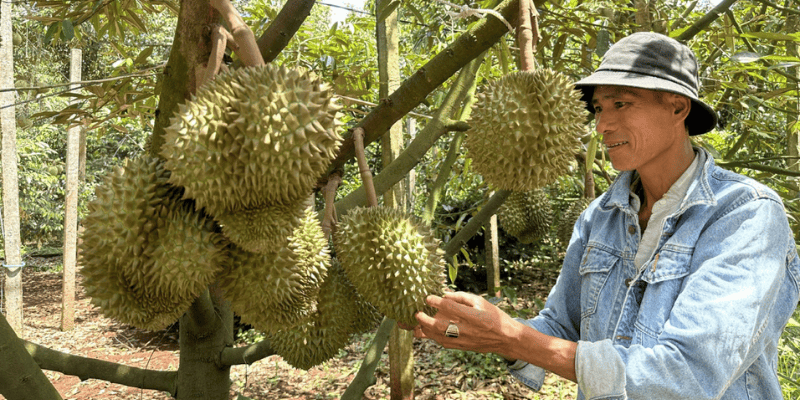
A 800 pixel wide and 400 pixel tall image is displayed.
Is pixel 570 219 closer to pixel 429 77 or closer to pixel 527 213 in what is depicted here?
pixel 527 213

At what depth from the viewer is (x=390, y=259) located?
128cm

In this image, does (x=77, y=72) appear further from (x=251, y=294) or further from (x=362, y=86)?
(x=251, y=294)

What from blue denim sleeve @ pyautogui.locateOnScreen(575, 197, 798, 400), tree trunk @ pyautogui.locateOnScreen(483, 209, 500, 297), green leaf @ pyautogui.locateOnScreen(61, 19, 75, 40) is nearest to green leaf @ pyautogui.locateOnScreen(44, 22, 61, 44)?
green leaf @ pyautogui.locateOnScreen(61, 19, 75, 40)

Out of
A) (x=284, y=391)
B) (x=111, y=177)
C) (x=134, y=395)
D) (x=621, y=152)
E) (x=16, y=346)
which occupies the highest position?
(x=621, y=152)

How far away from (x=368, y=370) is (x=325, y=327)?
28.1 inches

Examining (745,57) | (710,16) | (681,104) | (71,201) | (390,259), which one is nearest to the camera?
(390,259)

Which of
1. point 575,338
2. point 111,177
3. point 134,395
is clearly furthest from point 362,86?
point 134,395

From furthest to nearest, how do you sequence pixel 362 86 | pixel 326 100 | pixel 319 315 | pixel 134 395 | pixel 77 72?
1. pixel 77 72
2. pixel 134 395
3. pixel 362 86
4. pixel 319 315
5. pixel 326 100

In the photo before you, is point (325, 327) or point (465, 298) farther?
point (325, 327)

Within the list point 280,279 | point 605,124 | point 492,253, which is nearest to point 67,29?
point 280,279

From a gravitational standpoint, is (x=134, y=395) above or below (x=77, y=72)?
below

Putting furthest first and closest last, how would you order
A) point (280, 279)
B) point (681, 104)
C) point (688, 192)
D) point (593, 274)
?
point (593, 274) → point (681, 104) → point (688, 192) → point (280, 279)

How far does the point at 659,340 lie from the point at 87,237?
1223 mm

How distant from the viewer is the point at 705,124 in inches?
64.6
